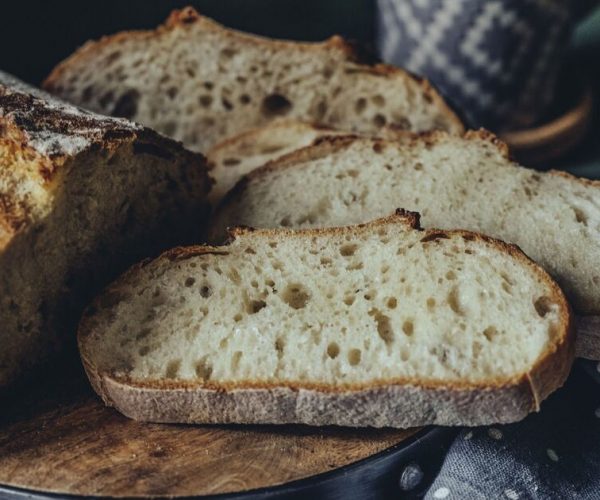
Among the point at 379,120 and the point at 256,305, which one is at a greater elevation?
the point at 379,120

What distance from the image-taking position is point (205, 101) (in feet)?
12.2

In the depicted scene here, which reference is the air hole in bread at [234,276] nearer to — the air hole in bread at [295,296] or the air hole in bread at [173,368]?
the air hole in bread at [295,296]

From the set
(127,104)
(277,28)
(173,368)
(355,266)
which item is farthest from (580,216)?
(277,28)

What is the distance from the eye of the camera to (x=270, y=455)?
2.28 m

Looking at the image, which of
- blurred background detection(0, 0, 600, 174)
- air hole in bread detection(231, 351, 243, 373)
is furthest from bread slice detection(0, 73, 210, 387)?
blurred background detection(0, 0, 600, 174)

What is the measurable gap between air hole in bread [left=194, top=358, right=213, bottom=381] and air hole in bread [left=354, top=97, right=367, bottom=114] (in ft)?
5.57

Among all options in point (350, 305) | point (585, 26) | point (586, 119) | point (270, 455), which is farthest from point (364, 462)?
point (585, 26)

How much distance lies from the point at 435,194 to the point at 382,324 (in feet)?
2.40

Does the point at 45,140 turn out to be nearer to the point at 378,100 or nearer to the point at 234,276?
the point at 234,276

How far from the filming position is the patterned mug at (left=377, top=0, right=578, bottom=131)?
4.25 metres

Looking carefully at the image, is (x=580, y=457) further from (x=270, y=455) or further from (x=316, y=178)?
(x=316, y=178)

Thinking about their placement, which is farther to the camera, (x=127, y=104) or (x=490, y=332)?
(x=127, y=104)

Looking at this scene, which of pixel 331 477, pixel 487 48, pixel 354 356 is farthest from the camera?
pixel 487 48

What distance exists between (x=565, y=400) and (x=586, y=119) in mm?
2303
